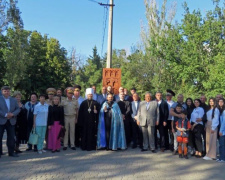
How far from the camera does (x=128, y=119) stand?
373 inches

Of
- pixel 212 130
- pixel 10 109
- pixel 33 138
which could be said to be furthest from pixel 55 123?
pixel 212 130

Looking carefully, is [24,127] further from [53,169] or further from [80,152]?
[53,169]

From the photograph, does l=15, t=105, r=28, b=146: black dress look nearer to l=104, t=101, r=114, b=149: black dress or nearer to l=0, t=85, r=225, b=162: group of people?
l=0, t=85, r=225, b=162: group of people

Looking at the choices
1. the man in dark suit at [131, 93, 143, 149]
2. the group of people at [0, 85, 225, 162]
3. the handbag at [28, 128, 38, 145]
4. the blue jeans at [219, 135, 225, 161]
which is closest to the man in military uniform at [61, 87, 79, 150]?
the group of people at [0, 85, 225, 162]

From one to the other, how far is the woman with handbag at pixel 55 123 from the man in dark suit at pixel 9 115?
3.77 feet

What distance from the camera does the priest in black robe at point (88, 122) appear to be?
8816 millimetres

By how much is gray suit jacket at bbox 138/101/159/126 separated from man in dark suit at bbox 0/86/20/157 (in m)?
3.87

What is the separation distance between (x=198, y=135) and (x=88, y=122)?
350 cm

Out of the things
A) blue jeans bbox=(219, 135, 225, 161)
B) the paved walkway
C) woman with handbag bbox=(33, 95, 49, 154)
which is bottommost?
the paved walkway

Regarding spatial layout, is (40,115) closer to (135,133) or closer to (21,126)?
(21,126)

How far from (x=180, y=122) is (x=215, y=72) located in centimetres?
1045

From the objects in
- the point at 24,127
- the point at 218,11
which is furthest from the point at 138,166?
the point at 218,11

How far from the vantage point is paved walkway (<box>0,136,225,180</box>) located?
19.5ft

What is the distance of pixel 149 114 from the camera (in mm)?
8734
